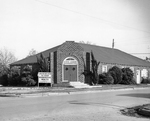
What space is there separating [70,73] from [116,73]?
7.52 meters

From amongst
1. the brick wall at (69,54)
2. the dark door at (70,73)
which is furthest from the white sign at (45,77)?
the dark door at (70,73)

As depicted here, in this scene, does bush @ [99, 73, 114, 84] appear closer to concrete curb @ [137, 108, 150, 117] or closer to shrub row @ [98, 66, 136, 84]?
shrub row @ [98, 66, 136, 84]

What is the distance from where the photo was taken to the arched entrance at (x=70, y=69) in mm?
33031

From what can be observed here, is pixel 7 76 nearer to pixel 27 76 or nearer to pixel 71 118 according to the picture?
pixel 27 76

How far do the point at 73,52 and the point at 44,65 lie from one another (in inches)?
170

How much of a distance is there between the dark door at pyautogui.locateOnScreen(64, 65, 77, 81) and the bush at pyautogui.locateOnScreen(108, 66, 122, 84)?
5685 mm

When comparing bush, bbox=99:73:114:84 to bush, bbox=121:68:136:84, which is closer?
bush, bbox=99:73:114:84

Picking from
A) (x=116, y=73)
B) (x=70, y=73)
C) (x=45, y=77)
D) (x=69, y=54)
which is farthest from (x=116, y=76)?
(x=45, y=77)

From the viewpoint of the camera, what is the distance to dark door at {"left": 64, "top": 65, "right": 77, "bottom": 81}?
33031 millimetres

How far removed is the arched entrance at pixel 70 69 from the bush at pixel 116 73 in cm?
561

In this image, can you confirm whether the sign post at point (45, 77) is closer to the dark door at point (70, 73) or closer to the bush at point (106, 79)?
the dark door at point (70, 73)

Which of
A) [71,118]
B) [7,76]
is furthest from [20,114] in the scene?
[7,76]

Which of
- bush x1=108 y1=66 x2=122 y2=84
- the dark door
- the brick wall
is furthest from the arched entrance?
bush x1=108 y1=66 x2=122 y2=84

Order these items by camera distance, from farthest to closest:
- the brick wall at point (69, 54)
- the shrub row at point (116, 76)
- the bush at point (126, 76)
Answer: the bush at point (126, 76) → the shrub row at point (116, 76) → the brick wall at point (69, 54)
